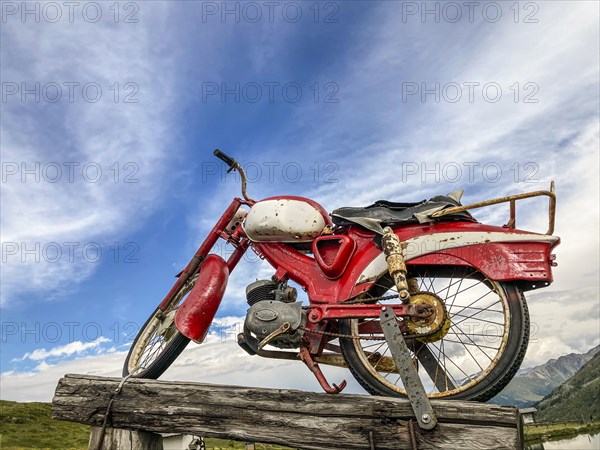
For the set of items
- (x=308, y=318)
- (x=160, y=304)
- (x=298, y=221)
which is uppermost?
(x=298, y=221)

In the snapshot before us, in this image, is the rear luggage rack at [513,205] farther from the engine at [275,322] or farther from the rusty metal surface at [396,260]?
the engine at [275,322]

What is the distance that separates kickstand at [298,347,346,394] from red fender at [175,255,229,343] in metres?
1.15

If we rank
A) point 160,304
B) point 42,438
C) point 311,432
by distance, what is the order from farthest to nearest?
1. point 42,438
2. point 160,304
3. point 311,432

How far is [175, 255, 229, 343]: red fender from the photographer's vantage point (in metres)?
5.00

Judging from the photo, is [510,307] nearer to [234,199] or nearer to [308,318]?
[308,318]

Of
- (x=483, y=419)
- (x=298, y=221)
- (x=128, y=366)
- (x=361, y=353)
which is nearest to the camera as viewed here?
(x=483, y=419)

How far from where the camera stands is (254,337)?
455cm

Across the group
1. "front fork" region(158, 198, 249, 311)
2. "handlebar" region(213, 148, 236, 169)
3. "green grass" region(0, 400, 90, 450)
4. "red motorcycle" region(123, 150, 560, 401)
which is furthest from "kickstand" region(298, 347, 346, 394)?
"green grass" region(0, 400, 90, 450)

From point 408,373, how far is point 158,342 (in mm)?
3115

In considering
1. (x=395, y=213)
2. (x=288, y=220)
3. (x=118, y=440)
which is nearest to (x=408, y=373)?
(x=395, y=213)

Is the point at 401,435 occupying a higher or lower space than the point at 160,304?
lower

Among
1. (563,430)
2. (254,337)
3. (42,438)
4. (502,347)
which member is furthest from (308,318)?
(563,430)

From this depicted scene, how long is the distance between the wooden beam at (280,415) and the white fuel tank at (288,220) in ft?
5.27

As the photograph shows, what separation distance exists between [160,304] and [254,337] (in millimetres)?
1742
